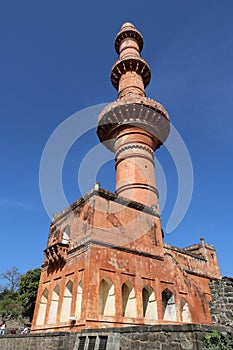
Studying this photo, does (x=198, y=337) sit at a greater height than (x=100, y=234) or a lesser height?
lesser

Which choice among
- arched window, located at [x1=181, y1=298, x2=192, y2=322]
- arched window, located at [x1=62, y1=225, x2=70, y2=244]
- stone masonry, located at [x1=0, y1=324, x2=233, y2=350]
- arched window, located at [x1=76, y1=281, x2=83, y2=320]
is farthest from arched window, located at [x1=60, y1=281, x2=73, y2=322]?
arched window, located at [x1=181, y1=298, x2=192, y2=322]

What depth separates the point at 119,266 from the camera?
12.2 meters

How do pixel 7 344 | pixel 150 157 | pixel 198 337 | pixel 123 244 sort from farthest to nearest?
pixel 150 157 < pixel 123 244 < pixel 7 344 < pixel 198 337

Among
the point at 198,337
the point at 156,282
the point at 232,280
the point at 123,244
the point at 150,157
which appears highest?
the point at 150,157

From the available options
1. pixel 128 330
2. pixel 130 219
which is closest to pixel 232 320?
pixel 128 330

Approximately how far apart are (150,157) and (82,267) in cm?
1026

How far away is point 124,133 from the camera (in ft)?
66.2

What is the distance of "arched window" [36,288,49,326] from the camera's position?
44.3ft

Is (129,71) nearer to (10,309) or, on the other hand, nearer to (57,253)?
(57,253)

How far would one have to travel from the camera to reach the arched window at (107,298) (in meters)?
11.5

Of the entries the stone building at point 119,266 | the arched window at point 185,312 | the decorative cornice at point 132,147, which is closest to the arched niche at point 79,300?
the stone building at point 119,266

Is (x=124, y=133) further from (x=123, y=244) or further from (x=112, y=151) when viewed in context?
(x=123, y=244)

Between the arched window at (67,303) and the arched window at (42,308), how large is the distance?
2169 millimetres

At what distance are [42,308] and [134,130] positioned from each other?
13083 millimetres
